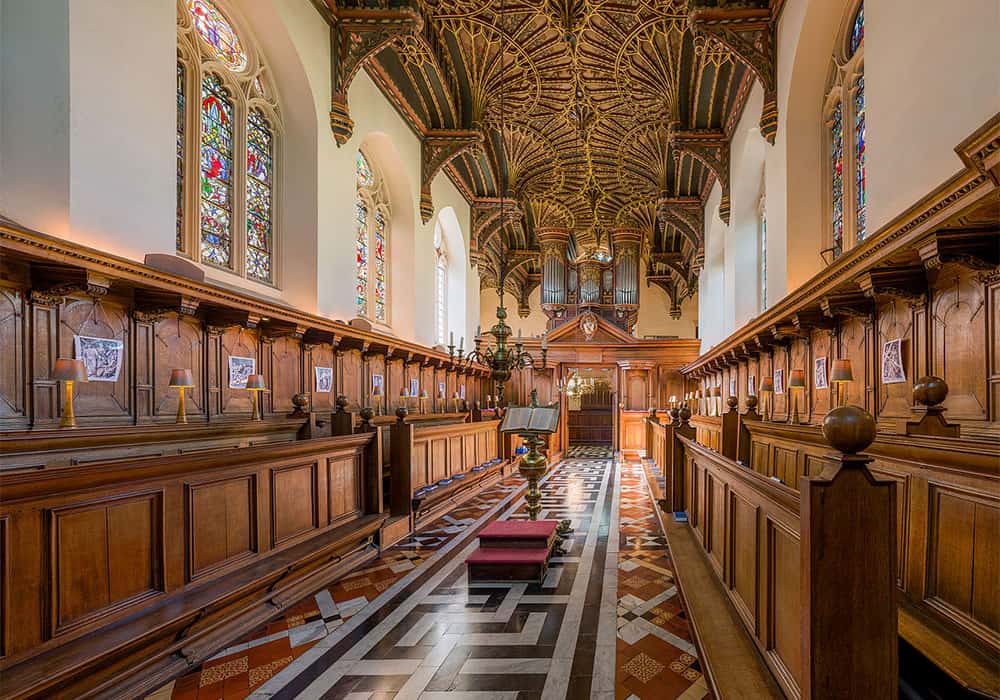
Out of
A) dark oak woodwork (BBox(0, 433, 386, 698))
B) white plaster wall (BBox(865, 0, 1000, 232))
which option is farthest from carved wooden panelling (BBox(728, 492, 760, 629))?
white plaster wall (BBox(865, 0, 1000, 232))

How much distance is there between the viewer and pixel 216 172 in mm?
6523

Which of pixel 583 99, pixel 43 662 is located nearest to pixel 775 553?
pixel 43 662

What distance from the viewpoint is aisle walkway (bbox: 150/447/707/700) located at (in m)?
2.62

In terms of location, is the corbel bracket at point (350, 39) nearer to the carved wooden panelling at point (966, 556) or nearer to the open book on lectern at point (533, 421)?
the open book on lectern at point (533, 421)

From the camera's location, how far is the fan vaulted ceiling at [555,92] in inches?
345

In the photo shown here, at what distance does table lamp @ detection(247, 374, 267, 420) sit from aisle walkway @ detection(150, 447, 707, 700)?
2.20 meters

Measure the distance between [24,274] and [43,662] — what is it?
2.76 metres

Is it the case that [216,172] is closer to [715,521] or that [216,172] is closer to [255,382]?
[255,382]

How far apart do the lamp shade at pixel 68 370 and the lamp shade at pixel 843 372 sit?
19.8ft

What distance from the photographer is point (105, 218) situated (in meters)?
4.42

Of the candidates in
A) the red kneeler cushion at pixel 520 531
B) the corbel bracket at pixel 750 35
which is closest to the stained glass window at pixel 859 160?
the corbel bracket at pixel 750 35

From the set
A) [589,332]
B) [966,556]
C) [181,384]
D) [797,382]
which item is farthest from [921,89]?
[589,332]

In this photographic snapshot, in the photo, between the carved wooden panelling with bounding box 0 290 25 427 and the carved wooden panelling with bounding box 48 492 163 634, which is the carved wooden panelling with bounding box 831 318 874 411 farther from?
the carved wooden panelling with bounding box 0 290 25 427

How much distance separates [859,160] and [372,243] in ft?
25.3
